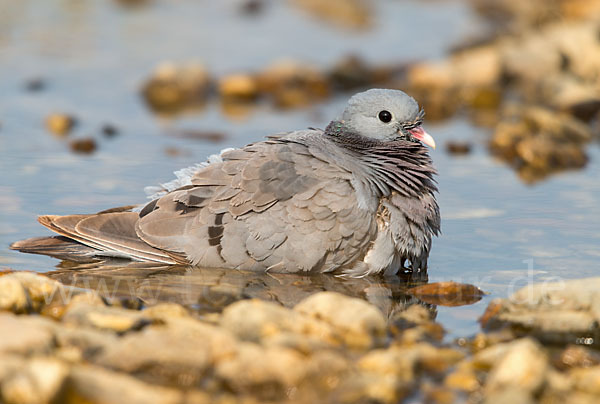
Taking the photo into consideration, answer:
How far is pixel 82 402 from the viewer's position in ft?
13.3

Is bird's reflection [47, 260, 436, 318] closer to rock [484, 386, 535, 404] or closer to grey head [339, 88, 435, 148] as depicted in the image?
grey head [339, 88, 435, 148]

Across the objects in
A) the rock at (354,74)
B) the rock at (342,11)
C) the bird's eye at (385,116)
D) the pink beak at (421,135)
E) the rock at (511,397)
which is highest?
the rock at (342,11)

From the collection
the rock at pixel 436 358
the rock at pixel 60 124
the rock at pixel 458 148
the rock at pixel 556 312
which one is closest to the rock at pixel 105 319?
the rock at pixel 436 358

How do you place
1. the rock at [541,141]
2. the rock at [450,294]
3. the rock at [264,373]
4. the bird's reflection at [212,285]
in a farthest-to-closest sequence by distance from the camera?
the rock at [541,141] → the rock at [450,294] → the bird's reflection at [212,285] → the rock at [264,373]

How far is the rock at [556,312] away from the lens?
518cm

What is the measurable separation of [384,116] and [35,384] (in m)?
3.57

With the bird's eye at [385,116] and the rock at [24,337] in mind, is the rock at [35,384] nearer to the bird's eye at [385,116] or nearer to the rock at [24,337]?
the rock at [24,337]

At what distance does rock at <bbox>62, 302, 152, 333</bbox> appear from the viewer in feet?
16.3

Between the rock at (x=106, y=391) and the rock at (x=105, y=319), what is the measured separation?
2.76 ft

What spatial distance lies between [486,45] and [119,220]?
8.44 m

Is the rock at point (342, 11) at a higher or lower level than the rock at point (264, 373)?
higher

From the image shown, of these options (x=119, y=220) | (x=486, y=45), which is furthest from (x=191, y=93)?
(x=119, y=220)

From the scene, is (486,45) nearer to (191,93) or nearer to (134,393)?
(191,93)

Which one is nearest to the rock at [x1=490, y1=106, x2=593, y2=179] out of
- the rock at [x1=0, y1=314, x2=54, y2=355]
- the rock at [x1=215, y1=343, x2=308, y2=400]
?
the rock at [x1=215, y1=343, x2=308, y2=400]
